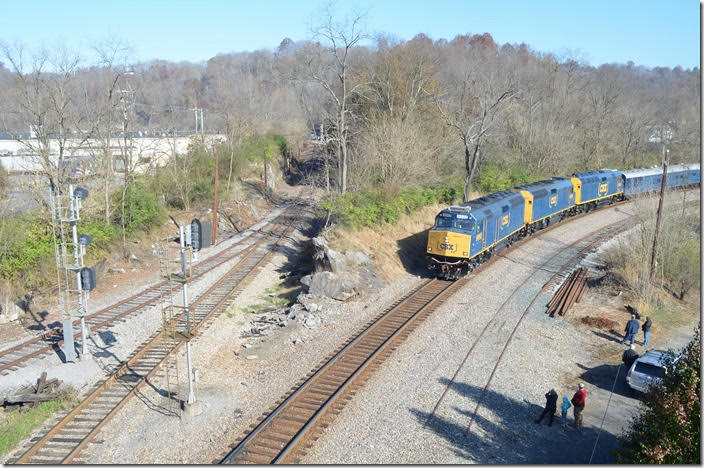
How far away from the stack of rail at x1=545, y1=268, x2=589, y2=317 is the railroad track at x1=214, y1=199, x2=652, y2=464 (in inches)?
173

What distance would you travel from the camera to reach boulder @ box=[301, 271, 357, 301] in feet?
74.8

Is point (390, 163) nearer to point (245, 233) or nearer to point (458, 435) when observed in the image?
point (245, 233)

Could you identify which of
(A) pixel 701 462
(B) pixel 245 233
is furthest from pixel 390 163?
(A) pixel 701 462

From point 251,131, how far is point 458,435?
5052 centimetres

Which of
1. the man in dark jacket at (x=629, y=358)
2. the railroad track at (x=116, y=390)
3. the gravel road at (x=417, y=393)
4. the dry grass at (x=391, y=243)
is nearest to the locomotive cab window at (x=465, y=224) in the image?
the gravel road at (x=417, y=393)

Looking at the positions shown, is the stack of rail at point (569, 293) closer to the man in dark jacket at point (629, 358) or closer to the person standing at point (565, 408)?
the man in dark jacket at point (629, 358)

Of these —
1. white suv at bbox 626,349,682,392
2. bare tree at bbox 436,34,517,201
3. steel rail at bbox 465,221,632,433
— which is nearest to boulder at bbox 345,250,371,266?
steel rail at bbox 465,221,632,433

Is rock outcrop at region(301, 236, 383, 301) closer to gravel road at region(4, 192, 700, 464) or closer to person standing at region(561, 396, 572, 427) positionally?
gravel road at region(4, 192, 700, 464)

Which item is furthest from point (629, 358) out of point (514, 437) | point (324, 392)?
point (324, 392)

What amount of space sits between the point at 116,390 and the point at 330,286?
31.8ft

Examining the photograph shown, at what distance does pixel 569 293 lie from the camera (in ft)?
76.2

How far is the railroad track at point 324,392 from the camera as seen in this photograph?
12141 millimetres

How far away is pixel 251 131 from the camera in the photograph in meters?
59.2

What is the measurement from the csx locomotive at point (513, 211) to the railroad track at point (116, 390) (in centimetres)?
937
